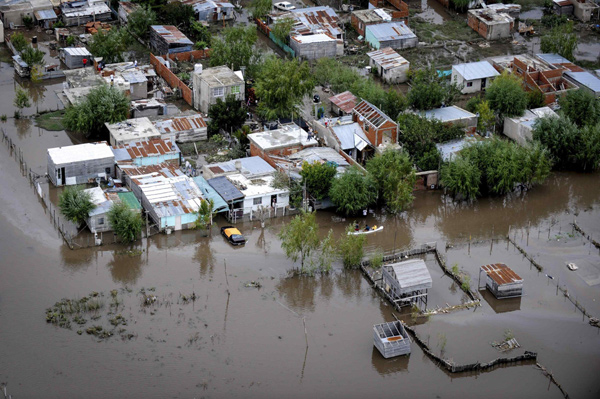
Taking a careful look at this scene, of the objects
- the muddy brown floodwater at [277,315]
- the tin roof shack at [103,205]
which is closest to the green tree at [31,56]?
the muddy brown floodwater at [277,315]

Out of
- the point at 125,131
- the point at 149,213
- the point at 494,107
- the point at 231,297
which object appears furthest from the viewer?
the point at 494,107

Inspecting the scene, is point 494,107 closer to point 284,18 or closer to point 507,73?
point 507,73

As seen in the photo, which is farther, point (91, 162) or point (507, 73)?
point (507, 73)

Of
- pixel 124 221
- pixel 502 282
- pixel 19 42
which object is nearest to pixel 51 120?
pixel 19 42

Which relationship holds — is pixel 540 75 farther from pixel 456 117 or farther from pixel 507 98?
pixel 456 117

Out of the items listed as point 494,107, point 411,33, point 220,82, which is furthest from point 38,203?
point 411,33

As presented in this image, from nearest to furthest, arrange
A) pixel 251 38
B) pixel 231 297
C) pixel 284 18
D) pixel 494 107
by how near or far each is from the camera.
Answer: pixel 231 297 < pixel 494 107 < pixel 251 38 < pixel 284 18

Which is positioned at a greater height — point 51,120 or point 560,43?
point 560,43
